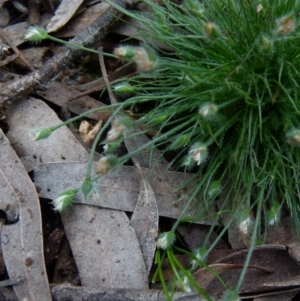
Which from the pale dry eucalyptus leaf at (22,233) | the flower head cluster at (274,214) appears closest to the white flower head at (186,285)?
the flower head cluster at (274,214)

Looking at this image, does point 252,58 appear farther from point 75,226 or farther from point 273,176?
point 75,226

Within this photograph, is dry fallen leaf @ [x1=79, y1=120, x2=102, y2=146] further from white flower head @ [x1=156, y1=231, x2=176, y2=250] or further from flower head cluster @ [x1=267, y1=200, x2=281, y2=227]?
flower head cluster @ [x1=267, y1=200, x2=281, y2=227]

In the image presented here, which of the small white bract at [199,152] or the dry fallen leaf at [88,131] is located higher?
the small white bract at [199,152]

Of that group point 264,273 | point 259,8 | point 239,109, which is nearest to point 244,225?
point 264,273

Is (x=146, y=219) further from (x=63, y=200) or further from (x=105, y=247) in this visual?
(x=63, y=200)

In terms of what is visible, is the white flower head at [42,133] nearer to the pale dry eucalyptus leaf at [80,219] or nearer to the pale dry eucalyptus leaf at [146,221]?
the pale dry eucalyptus leaf at [80,219]

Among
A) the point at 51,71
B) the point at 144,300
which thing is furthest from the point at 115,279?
the point at 51,71

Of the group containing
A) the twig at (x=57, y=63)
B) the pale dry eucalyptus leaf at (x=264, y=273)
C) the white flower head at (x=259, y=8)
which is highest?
the white flower head at (x=259, y=8)
